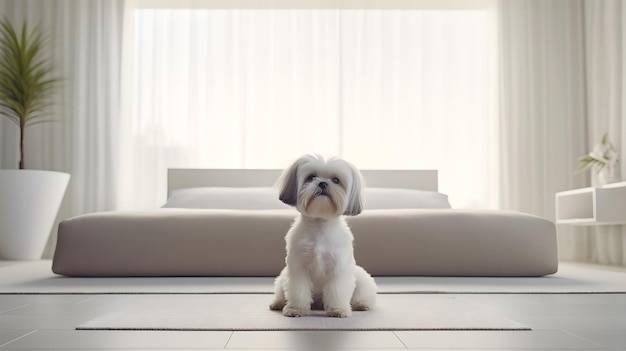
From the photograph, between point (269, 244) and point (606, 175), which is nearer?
point (269, 244)

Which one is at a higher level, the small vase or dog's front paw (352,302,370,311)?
the small vase

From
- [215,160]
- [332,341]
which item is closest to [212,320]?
[332,341]

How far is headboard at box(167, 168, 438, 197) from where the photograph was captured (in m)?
5.32

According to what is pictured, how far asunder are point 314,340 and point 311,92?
178 inches

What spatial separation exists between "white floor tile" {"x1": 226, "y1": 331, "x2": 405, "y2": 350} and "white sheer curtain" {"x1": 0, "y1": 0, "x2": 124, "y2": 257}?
434 cm

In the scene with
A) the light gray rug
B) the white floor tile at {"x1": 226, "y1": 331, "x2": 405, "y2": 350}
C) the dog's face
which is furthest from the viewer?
the dog's face

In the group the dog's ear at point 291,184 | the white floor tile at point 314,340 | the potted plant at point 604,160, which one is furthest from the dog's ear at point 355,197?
the potted plant at point 604,160

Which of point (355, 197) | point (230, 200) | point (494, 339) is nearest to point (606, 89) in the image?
point (230, 200)

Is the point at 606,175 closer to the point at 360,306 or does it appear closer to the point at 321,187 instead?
the point at 360,306

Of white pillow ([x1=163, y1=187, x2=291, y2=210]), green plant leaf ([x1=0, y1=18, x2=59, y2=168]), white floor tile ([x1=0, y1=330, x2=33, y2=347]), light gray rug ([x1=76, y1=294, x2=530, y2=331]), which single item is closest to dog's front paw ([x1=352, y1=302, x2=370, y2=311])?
light gray rug ([x1=76, y1=294, x2=530, y2=331])

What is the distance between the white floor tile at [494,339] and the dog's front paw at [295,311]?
0.34 meters

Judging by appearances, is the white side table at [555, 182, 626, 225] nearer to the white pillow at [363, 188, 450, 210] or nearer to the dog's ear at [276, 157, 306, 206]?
the white pillow at [363, 188, 450, 210]

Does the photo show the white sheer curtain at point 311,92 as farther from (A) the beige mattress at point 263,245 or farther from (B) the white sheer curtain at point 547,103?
(A) the beige mattress at point 263,245

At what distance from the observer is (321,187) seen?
1.82 metres
